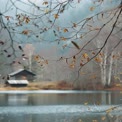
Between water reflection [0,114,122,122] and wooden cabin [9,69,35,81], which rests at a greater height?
wooden cabin [9,69,35,81]

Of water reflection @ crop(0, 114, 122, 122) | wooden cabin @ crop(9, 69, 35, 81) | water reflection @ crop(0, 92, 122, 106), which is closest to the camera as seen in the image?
water reflection @ crop(0, 114, 122, 122)

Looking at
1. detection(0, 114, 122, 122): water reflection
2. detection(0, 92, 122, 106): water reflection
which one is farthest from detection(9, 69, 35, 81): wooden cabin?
detection(0, 114, 122, 122): water reflection

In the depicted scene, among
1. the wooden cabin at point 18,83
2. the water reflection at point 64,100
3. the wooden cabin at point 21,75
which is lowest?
the water reflection at point 64,100

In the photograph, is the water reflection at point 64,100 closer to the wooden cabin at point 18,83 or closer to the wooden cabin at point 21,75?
the wooden cabin at point 18,83

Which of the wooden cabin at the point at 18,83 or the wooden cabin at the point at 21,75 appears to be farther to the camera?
the wooden cabin at the point at 21,75

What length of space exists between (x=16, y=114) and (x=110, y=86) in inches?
1073

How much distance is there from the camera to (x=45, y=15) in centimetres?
404

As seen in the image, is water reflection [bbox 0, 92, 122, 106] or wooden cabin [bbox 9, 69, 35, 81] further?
wooden cabin [bbox 9, 69, 35, 81]

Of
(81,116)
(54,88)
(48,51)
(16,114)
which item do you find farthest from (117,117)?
(48,51)

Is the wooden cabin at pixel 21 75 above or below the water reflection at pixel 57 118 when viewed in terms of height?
above

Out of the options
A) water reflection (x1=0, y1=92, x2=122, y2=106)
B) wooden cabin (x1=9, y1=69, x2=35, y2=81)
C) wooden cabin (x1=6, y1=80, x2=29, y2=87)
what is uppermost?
wooden cabin (x1=9, y1=69, x2=35, y2=81)

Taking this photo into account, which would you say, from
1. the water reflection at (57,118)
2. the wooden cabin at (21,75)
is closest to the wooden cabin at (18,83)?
the wooden cabin at (21,75)

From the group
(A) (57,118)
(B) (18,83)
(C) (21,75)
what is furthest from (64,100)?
(C) (21,75)

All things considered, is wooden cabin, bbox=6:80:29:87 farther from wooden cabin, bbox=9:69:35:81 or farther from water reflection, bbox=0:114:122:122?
water reflection, bbox=0:114:122:122
